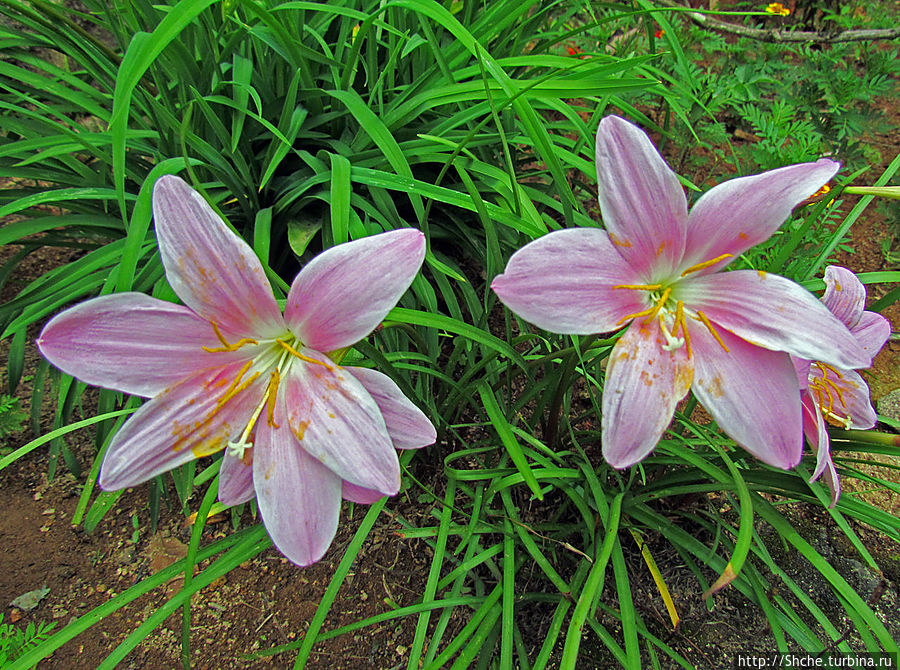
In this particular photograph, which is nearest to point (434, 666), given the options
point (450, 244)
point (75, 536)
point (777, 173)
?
point (777, 173)

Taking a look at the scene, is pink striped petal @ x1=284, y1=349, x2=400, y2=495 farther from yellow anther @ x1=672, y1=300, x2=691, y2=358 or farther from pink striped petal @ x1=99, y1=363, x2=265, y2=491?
yellow anther @ x1=672, y1=300, x2=691, y2=358

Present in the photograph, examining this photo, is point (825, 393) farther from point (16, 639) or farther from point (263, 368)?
point (16, 639)

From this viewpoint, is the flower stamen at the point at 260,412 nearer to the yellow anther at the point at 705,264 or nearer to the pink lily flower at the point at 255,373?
the pink lily flower at the point at 255,373

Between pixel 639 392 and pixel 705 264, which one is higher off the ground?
pixel 705 264

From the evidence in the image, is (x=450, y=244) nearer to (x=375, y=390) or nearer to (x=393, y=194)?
(x=393, y=194)

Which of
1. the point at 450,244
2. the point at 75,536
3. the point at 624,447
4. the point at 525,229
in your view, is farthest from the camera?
the point at 450,244

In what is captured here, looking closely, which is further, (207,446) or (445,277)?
(445,277)

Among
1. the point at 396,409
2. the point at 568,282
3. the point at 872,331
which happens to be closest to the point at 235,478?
the point at 396,409

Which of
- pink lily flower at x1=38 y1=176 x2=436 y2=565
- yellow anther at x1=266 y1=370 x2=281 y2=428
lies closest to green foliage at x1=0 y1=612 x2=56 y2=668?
pink lily flower at x1=38 y1=176 x2=436 y2=565
